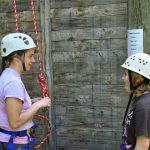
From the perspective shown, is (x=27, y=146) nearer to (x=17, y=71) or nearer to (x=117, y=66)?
(x=17, y=71)

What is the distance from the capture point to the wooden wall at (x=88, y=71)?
5504 mm

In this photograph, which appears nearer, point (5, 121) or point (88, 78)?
point (5, 121)

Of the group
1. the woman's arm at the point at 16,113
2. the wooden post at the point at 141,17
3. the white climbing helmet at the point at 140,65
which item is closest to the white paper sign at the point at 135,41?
the wooden post at the point at 141,17

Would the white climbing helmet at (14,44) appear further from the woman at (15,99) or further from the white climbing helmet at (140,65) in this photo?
the white climbing helmet at (140,65)

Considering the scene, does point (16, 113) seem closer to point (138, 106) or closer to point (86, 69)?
point (138, 106)

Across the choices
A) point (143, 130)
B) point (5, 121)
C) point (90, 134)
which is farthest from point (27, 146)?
point (90, 134)

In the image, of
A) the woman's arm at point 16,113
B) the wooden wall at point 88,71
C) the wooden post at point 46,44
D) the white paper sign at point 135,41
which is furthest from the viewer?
the wooden post at point 46,44

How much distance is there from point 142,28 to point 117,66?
631mm

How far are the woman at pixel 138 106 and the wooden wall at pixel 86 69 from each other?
1.95m

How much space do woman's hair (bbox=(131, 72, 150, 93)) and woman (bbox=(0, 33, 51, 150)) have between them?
884 millimetres

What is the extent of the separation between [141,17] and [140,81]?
198 cm

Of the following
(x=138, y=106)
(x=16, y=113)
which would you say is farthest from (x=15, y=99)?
(x=138, y=106)

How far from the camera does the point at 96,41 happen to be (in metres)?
5.60

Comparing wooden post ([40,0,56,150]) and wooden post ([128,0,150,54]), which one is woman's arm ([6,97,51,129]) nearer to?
wooden post ([128,0,150,54])
